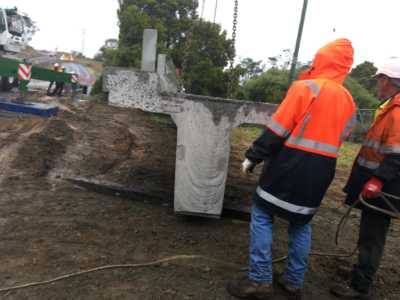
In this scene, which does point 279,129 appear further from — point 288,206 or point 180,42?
point 180,42

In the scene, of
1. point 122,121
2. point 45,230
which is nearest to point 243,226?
point 45,230

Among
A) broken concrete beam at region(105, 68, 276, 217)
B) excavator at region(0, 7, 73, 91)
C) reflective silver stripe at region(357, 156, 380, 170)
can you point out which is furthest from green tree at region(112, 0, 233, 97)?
reflective silver stripe at region(357, 156, 380, 170)

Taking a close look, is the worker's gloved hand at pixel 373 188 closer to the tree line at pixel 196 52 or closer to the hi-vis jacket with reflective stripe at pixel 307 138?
the hi-vis jacket with reflective stripe at pixel 307 138

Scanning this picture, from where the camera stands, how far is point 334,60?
266 centimetres

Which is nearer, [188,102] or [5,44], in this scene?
[188,102]

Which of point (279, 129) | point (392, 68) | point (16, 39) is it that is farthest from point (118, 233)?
point (16, 39)

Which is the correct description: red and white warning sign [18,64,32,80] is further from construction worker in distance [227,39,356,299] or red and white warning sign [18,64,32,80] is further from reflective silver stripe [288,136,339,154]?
reflective silver stripe [288,136,339,154]

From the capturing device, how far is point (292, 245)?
2854 mm

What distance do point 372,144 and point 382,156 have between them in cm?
13

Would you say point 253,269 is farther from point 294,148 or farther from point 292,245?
point 294,148

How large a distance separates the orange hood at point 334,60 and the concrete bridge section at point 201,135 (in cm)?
109

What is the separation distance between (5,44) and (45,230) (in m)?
15.8

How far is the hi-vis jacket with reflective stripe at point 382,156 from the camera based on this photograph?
8.95ft

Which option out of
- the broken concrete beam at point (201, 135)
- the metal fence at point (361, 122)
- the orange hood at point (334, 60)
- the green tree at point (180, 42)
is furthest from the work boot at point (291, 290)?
the metal fence at point (361, 122)
